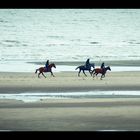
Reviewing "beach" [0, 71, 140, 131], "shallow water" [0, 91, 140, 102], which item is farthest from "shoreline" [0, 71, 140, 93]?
"shallow water" [0, 91, 140, 102]

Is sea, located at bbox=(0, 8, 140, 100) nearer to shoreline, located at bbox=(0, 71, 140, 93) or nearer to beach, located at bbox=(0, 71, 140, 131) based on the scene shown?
shoreline, located at bbox=(0, 71, 140, 93)

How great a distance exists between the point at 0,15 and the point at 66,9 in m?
0.69

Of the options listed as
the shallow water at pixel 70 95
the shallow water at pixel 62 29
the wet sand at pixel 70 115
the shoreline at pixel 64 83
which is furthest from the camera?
the shoreline at pixel 64 83

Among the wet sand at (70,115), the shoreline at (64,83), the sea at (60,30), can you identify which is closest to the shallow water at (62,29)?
the sea at (60,30)

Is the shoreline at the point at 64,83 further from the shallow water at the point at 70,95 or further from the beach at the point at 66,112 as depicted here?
the shallow water at the point at 70,95

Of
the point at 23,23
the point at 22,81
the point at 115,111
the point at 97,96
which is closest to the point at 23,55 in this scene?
the point at 22,81

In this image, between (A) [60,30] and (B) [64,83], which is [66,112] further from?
(B) [64,83]

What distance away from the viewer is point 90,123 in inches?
186

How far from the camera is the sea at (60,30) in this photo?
514 cm

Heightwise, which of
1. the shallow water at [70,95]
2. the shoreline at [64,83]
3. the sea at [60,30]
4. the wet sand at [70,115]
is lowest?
the wet sand at [70,115]

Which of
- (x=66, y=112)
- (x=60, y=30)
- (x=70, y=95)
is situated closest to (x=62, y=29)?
(x=60, y=30)

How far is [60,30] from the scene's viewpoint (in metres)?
5.94
